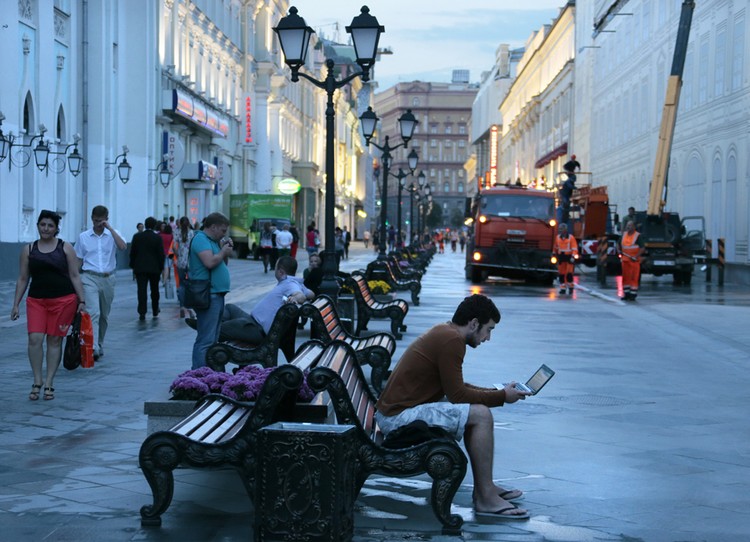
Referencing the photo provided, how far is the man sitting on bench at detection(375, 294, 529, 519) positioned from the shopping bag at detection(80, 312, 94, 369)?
607 cm

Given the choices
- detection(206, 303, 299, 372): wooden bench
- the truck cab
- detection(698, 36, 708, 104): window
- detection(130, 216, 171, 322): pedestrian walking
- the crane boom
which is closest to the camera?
detection(206, 303, 299, 372): wooden bench

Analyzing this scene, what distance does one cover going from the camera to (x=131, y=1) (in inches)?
1597

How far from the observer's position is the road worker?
27016 mm

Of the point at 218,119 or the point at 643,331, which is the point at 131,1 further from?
the point at 643,331

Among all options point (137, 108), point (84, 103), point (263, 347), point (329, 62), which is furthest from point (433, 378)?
point (137, 108)

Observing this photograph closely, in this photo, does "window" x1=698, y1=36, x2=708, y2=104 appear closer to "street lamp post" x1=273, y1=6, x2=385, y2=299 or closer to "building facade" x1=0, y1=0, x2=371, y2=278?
"building facade" x1=0, y1=0, x2=371, y2=278

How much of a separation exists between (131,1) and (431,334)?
117 feet

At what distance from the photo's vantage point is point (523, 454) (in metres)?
8.59

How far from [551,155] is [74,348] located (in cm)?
7850

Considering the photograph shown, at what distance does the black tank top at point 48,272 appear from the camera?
35.9 ft

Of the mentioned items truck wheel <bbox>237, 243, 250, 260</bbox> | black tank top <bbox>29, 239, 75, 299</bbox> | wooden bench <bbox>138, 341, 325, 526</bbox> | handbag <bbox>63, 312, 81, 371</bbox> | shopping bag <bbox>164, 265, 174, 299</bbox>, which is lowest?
truck wheel <bbox>237, 243, 250, 260</bbox>

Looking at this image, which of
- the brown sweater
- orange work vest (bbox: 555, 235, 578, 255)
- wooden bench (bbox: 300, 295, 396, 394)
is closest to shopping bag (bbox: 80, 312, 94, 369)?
wooden bench (bbox: 300, 295, 396, 394)

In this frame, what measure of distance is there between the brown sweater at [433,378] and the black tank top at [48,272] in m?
4.71

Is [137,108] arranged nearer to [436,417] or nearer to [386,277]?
[386,277]
